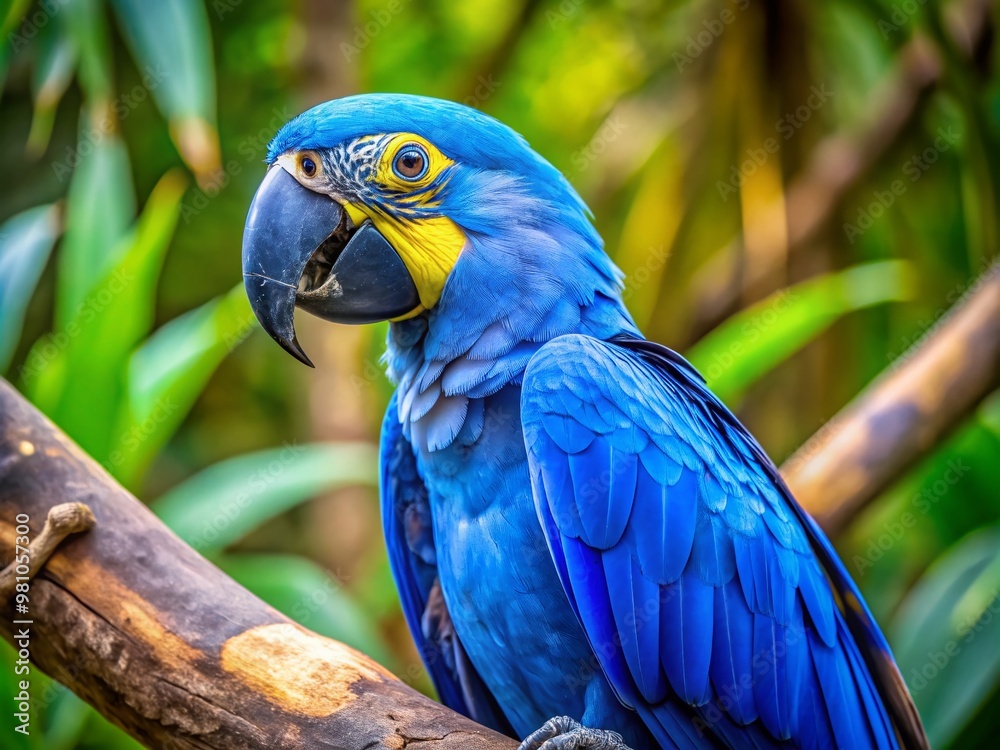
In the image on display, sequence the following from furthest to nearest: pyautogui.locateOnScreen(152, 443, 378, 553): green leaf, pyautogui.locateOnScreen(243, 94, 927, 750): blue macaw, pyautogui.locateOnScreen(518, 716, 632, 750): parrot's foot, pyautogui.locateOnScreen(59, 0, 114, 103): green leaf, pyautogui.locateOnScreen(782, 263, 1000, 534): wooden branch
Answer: pyautogui.locateOnScreen(59, 0, 114, 103): green leaf < pyautogui.locateOnScreen(152, 443, 378, 553): green leaf < pyautogui.locateOnScreen(782, 263, 1000, 534): wooden branch < pyautogui.locateOnScreen(243, 94, 927, 750): blue macaw < pyautogui.locateOnScreen(518, 716, 632, 750): parrot's foot

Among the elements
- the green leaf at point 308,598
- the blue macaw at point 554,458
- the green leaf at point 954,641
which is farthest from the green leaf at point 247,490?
the green leaf at point 954,641

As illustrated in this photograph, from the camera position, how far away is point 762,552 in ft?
4.93

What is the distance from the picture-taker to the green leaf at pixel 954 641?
2.61m

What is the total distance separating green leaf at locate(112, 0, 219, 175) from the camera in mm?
2746

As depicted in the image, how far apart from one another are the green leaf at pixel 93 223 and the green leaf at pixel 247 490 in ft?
2.05

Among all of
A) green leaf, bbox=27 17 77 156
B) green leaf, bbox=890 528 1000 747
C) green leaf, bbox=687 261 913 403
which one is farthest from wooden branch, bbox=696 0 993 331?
green leaf, bbox=27 17 77 156

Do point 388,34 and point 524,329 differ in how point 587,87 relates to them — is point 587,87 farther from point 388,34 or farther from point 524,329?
point 524,329

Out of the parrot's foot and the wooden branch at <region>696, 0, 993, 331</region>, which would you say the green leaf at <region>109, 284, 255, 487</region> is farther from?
the wooden branch at <region>696, 0, 993, 331</region>

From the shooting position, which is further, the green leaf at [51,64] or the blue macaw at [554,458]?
the green leaf at [51,64]

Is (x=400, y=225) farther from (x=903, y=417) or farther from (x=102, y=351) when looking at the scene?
(x=903, y=417)

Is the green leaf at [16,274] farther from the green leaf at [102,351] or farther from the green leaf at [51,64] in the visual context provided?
the green leaf at [51,64]

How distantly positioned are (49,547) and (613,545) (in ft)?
3.11

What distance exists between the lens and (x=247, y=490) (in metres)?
Answer: 2.62

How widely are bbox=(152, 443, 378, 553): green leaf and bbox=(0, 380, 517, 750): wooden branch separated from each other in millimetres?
950
